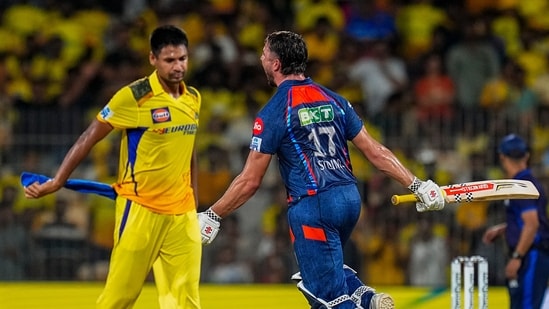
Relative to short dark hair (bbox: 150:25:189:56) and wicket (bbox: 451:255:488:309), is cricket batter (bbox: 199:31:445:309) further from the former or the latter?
short dark hair (bbox: 150:25:189:56)

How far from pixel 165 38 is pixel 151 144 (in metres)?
0.79

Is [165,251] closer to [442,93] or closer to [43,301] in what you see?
[43,301]

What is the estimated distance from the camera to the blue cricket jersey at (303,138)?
26.5 feet

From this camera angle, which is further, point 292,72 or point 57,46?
point 57,46

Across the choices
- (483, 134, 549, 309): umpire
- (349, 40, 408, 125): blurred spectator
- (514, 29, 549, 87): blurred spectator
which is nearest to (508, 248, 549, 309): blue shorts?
(483, 134, 549, 309): umpire

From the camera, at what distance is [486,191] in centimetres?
840

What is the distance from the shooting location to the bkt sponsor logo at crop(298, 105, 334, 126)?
8094 mm

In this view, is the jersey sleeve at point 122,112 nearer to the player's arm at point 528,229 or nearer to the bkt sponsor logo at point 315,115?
the bkt sponsor logo at point 315,115

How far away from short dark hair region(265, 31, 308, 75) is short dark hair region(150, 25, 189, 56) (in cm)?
130

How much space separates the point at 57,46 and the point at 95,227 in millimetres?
3216

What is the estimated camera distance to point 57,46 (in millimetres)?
16859

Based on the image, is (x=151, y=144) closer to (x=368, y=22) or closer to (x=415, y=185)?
(x=415, y=185)

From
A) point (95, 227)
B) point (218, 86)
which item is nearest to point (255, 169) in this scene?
point (95, 227)

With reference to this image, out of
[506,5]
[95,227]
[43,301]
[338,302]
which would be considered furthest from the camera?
[506,5]
